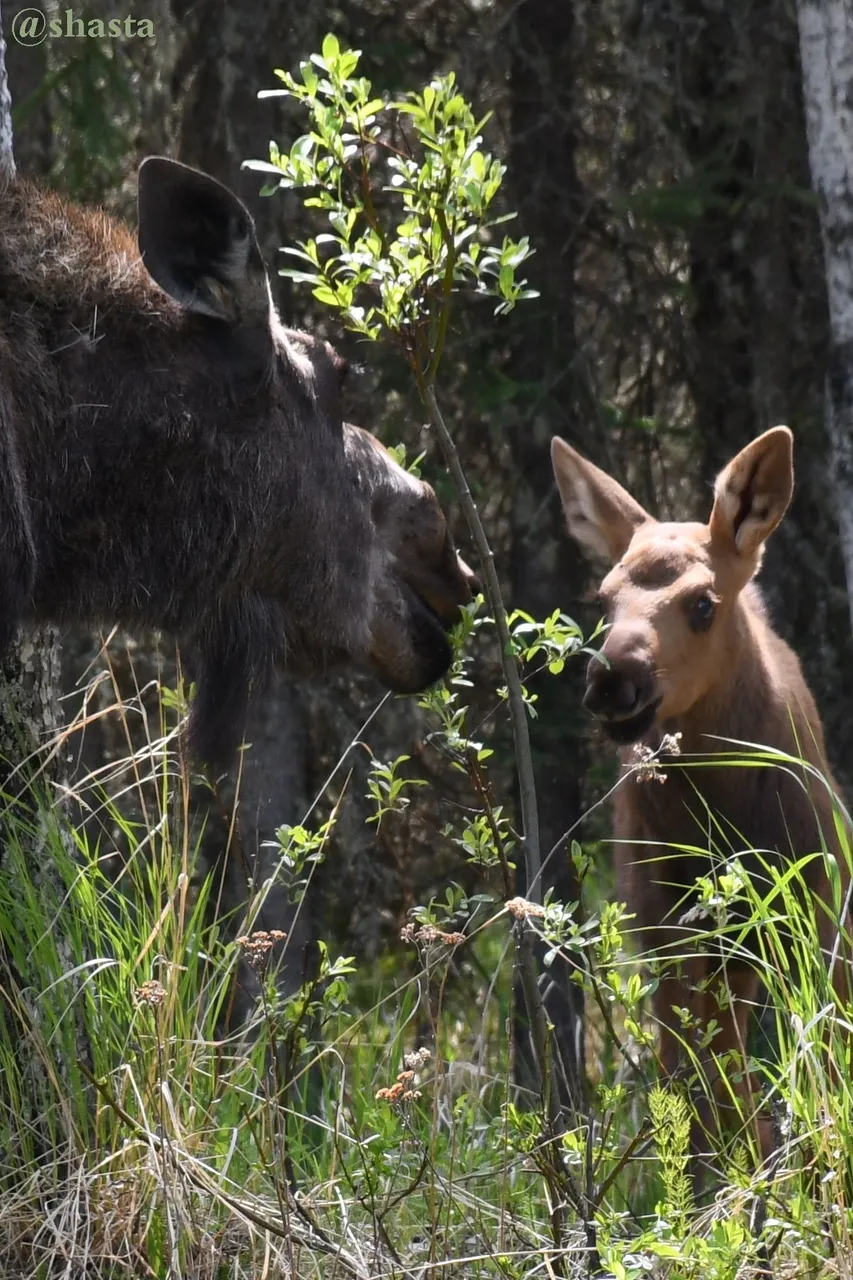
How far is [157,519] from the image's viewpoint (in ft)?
12.4

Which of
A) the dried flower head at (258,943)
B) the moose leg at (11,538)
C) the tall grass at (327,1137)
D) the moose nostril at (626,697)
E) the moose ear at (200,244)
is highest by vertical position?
the moose ear at (200,244)

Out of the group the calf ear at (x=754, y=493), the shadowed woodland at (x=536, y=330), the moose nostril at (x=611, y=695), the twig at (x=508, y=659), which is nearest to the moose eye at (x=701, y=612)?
the calf ear at (x=754, y=493)

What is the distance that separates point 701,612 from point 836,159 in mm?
1917

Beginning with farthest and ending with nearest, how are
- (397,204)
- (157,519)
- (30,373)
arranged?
(397,204), (157,519), (30,373)

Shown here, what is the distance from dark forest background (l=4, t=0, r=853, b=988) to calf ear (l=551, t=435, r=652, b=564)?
215cm

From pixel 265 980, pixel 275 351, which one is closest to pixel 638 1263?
pixel 265 980

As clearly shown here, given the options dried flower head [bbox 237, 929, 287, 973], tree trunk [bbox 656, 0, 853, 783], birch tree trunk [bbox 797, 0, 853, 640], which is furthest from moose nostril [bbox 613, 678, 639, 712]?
tree trunk [bbox 656, 0, 853, 783]

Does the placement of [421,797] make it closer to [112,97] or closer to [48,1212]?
[112,97]

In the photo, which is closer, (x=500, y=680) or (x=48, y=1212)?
(x=48, y=1212)

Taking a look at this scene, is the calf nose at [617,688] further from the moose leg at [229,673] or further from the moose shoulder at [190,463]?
the moose leg at [229,673]

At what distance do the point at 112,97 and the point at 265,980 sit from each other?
5201 millimetres

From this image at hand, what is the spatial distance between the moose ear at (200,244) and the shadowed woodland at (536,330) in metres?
3.73

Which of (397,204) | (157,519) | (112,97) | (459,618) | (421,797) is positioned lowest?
(421,797)

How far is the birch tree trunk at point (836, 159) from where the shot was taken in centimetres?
565
